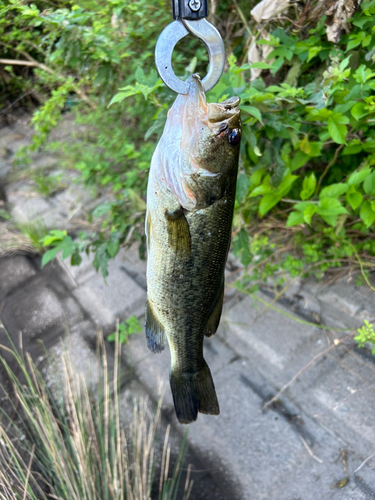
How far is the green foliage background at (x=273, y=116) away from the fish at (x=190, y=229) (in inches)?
15.6

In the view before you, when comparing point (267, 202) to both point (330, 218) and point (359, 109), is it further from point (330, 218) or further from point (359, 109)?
point (359, 109)

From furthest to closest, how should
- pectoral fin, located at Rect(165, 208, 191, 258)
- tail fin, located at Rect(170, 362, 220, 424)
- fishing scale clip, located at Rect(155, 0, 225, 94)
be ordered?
tail fin, located at Rect(170, 362, 220, 424), pectoral fin, located at Rect(165, 208, 191, 258), fishing scale clip, located at Rect(155, 0, 225, 94)

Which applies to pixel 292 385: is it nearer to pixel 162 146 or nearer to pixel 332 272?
pixel 332 272

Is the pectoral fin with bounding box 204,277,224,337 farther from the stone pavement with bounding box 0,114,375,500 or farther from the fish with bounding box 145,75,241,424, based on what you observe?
the stone pavement with bounding box 0,114,375,500

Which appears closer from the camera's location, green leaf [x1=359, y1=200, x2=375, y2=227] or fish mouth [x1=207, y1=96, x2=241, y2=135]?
fish mouth [x1=207, y1=96, x2=241, y2=135]

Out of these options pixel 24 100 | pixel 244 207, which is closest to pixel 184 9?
pixel 244 207

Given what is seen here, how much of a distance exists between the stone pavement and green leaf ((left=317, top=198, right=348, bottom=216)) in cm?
96

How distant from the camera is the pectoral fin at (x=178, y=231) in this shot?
1041 mm

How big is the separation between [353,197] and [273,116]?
0.53 metres

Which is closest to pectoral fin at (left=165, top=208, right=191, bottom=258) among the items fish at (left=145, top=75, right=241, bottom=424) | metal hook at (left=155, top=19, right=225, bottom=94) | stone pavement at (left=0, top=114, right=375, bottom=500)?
fish at (left=145, top=75, right=241, bottom=424)

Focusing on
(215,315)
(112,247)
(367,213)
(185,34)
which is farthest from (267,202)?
(185,34)

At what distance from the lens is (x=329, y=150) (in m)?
2.23

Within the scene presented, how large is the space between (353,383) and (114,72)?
2.47 m

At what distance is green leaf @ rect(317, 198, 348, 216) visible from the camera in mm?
1577
